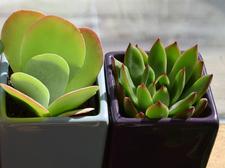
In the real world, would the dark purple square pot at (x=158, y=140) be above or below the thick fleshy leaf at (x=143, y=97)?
below

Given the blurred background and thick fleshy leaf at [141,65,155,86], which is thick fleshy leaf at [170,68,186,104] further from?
the blurred background

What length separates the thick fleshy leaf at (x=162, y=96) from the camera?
562 millimetres

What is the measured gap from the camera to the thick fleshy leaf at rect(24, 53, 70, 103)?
1.83 feet

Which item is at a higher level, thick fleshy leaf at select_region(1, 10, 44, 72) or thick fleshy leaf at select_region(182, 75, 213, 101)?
thick fleshy leaf at select_region(1, 10, 44, 72)

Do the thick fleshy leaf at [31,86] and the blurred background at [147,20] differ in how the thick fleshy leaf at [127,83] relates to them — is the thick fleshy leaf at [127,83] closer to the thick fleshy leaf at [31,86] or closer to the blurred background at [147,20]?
the thick fleshy leaf at [31,86]

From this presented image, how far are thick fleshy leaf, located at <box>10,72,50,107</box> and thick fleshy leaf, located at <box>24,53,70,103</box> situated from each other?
19 millimetres

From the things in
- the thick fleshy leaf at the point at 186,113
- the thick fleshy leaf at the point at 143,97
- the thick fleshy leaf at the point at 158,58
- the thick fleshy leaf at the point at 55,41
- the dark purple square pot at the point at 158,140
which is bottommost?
the dark purple square pot at the point at 158,140

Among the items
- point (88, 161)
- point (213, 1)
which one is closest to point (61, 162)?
point (88, 161)

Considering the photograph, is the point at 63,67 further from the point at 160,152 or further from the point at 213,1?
the point at 213,1

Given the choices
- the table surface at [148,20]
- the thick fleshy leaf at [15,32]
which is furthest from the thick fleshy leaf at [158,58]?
the table surface at [148,20]

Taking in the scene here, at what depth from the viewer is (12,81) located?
1.80ft

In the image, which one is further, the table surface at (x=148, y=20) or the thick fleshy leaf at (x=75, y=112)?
the table surface at (x=148, y=20)

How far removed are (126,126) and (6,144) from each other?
0.12 m

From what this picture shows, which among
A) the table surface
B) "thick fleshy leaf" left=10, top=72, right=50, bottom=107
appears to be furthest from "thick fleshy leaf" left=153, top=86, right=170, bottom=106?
the table surface
